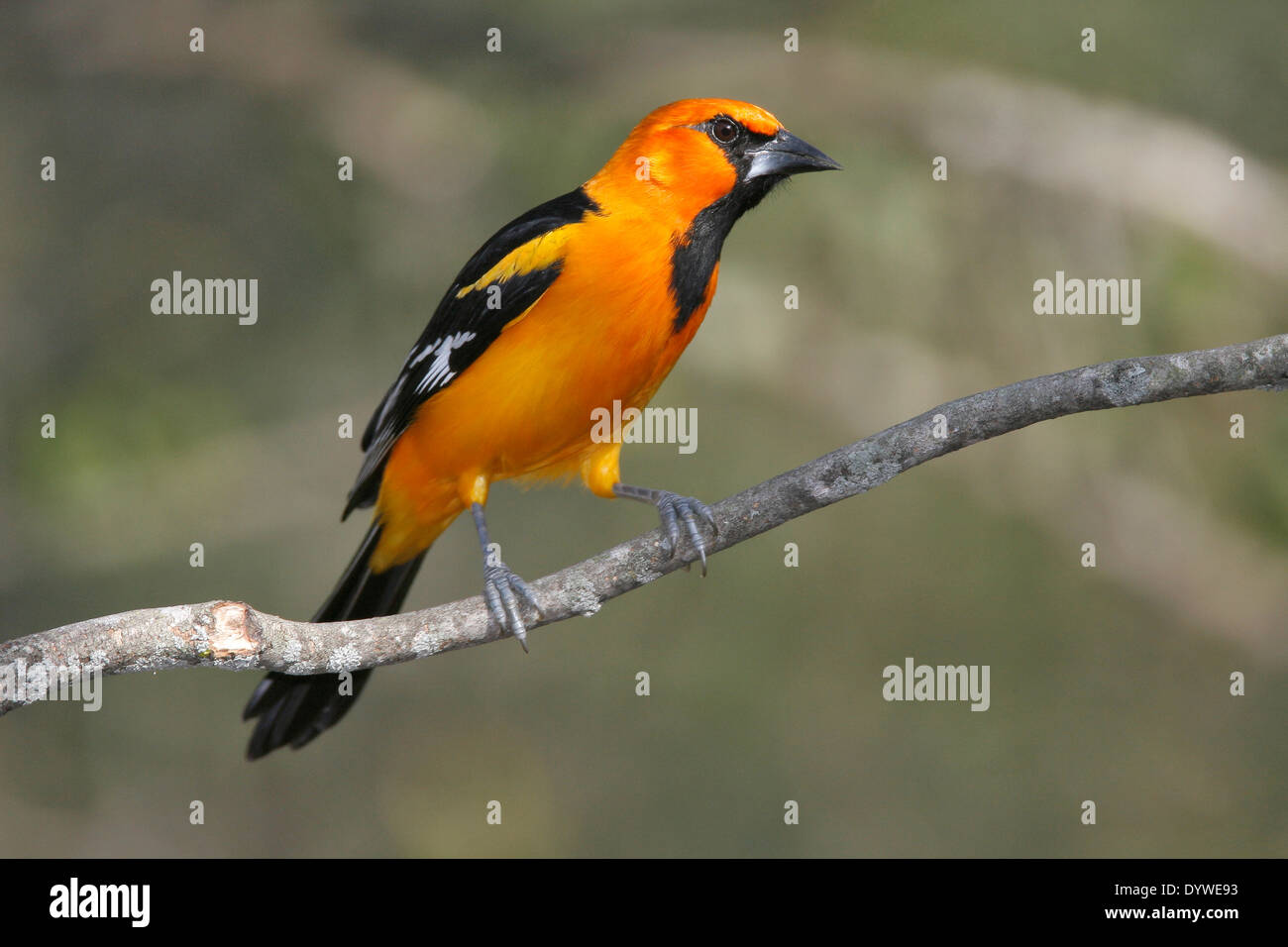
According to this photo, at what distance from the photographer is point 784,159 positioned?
16.6 feet

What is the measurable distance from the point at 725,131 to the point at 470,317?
4.19ft

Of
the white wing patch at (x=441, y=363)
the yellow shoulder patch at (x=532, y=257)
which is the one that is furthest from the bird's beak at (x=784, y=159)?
the white wing patch at (x=441, y=363)

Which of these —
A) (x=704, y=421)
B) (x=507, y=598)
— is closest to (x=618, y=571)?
(x=507, y=598)

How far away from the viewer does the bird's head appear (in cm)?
499

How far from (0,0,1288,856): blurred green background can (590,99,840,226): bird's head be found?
269 centimetres

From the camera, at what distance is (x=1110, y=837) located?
27.6 feet

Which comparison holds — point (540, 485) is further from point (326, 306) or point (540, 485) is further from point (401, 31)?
point (401, 31)

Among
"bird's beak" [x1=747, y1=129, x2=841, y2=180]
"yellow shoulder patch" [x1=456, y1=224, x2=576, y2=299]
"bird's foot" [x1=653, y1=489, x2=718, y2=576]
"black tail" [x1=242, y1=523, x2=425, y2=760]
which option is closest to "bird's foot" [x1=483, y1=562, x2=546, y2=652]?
"bird's foot" [x1=653, y1=489, x2=718, y2=576]

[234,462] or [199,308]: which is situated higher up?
[199,308]

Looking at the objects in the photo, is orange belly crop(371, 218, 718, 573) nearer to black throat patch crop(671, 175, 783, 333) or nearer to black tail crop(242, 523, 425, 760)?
black throat patch crop(671, 175, 783, 333)

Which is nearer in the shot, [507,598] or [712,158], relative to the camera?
[507,598]

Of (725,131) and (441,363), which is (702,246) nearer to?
(725,131)

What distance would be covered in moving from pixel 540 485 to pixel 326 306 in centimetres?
363

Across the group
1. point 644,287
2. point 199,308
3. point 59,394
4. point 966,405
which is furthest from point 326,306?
point 966,405
